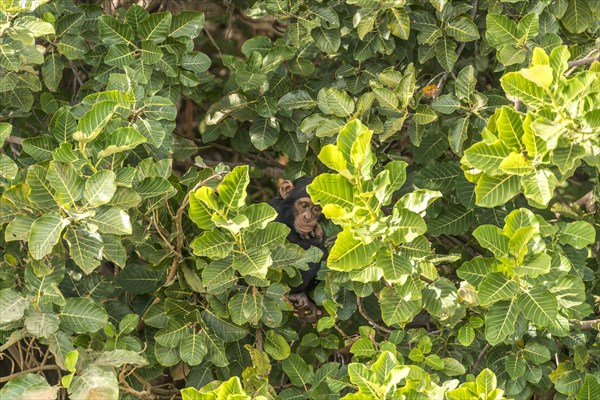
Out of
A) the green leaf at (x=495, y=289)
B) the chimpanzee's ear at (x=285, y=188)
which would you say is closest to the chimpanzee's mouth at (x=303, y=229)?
the chimpanzee's ear at (x=285, y=188)

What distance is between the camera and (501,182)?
3.21 metres

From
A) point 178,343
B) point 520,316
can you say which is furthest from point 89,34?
point 520,316

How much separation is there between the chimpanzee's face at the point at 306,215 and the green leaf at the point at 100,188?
1.50 m

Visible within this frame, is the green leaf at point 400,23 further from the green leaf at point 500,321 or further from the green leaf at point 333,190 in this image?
the green leaf at point 500,321

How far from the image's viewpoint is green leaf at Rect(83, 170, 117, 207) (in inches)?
125

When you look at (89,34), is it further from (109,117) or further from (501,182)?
(501,182)

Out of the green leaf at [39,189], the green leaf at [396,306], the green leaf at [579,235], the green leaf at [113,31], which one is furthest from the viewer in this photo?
the green leaf at [113,31]

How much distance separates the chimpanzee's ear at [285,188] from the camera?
4680 millimetres

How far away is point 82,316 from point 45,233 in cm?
42

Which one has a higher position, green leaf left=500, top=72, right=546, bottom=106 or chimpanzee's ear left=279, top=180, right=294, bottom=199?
green leaf left=500, top=72, right=546, bottom=106

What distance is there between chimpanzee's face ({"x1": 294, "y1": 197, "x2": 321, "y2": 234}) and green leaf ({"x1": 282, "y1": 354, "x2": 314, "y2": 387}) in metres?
0.85

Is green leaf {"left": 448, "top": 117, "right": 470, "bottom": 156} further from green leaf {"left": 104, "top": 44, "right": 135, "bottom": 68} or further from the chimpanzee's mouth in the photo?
green leaf {"left": 104, "top": 44, "right": 135, "bottom": 68}

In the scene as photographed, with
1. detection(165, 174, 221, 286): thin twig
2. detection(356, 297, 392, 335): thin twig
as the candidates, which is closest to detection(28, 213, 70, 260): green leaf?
detection(165, 174, 221, 286): thin twig

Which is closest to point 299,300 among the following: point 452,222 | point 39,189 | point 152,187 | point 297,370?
point 297,370
